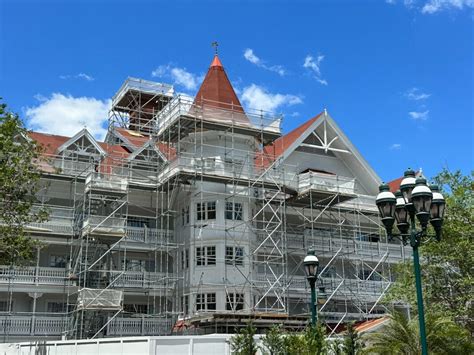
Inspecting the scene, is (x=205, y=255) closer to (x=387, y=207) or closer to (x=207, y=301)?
(x=207, y=301)

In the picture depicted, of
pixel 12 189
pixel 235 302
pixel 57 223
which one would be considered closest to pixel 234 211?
pixel 235 302

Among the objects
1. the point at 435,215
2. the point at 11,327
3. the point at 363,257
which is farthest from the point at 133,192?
the point at 435,215

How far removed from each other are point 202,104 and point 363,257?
47.1 ft

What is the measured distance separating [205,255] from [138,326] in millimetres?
5178

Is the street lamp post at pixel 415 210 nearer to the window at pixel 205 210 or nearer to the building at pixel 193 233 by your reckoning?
the building at pixel 193 233

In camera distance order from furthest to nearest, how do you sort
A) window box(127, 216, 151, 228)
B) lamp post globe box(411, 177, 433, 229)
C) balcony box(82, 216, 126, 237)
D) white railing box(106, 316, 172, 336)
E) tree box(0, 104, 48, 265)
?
window box(127, 216, 151, 228), white railing box(106, 316, 172, 336), balcony box(82, 216, 126, 237), tree box(0, 104, 48, 265), lamp post globe box(411, 177, 433, 229)

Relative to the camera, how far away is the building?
104 ft

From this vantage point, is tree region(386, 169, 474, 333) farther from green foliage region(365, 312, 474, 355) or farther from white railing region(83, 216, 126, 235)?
white railing region(83, 216, 126, 235)

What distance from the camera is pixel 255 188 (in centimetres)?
3566

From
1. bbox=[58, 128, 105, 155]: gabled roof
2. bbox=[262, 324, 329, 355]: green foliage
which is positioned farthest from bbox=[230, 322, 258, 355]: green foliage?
bbox=[58, 128, 105, 155]: gabled roof

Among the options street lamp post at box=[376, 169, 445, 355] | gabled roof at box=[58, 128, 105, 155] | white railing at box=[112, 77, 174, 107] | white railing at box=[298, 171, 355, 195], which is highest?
white railing at box=[112, 77, 174, 107]

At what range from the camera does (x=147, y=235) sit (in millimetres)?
34656

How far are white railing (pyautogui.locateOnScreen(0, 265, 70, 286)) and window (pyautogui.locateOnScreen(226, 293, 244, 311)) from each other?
345 inches

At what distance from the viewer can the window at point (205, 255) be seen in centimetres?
3309
